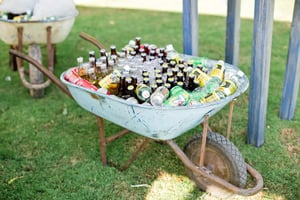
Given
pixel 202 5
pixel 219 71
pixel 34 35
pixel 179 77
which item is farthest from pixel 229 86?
pixel 202 5

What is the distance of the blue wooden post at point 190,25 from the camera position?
2.67 m

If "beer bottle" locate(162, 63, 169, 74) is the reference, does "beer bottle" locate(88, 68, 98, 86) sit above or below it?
below

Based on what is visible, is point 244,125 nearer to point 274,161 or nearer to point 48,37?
point 274,161

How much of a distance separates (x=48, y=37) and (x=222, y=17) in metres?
3.40

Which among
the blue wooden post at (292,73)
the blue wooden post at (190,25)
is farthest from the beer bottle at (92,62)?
the blue wooden post at (292,73)

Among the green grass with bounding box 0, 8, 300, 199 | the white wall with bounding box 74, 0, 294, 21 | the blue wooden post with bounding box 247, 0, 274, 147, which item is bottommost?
the green grass with bounding box 0, 8, 300, 199

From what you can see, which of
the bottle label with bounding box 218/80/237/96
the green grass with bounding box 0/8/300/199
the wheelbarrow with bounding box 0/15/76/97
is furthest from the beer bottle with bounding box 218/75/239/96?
the wheelbarrow with bounding box 0/15/76/97

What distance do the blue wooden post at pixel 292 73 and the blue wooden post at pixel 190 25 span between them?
0.70 m

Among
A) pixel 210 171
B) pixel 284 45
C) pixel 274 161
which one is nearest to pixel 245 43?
pixel 284 45

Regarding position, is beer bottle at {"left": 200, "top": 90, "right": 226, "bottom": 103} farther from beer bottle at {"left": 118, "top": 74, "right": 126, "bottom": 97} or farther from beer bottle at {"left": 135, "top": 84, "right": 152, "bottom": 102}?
beer bottle at {"left": 118, "top": 74, "right": 126, "bottom": 97}

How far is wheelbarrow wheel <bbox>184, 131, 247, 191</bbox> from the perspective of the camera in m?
2.24

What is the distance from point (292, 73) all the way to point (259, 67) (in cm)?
52

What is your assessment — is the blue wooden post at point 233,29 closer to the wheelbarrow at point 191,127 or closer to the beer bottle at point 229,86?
the wheelbarrow at point 191,127

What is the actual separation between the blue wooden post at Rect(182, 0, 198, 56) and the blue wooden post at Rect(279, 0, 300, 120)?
0.70 metres
